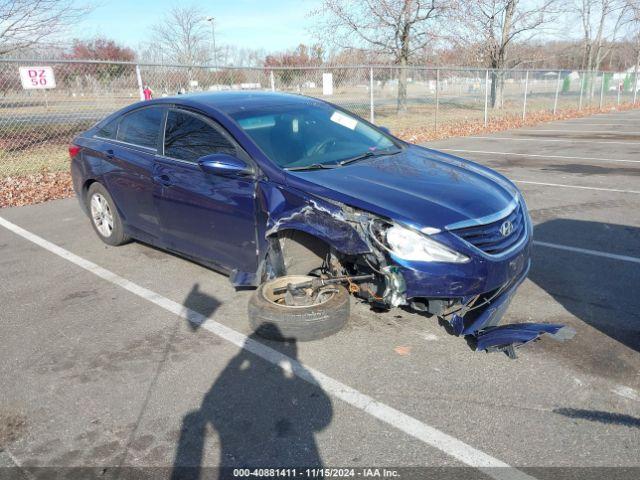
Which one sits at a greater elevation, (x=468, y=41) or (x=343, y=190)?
(x=468, y=41)

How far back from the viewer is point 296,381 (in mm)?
3025

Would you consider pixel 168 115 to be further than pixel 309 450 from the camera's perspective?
Yes

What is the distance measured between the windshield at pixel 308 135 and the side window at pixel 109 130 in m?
1.85

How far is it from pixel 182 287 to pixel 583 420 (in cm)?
324

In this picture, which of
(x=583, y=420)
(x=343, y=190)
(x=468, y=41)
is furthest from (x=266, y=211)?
(x=468, y=41)

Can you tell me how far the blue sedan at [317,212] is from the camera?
3.03 meters

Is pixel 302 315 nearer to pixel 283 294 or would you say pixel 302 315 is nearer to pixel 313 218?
pixel 283 294

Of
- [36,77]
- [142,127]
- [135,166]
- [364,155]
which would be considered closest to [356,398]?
[364,155]

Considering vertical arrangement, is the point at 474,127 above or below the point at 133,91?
below

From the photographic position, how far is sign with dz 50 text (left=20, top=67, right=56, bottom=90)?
10587mm

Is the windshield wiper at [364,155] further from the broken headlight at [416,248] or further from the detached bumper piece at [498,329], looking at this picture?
the detached bumper piece at [498,329]

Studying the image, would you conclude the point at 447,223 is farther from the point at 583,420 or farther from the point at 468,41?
the point at 468,41

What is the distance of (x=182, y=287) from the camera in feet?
14.8

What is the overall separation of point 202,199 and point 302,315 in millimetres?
1354
